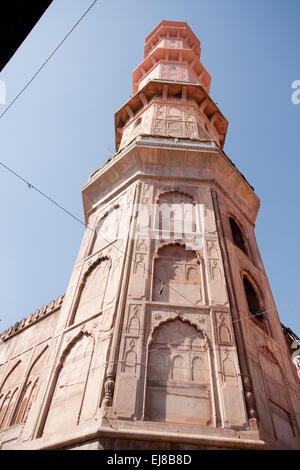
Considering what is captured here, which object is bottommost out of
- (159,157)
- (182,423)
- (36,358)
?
(182,423)

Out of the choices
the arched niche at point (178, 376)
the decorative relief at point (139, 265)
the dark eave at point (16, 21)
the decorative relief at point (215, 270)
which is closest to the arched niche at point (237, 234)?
the decorative relief at point (215, 270)

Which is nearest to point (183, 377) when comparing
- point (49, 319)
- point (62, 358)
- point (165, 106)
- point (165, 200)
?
point (62, 358)

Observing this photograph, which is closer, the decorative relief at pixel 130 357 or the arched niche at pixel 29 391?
the decorative relief at pixel 130 357

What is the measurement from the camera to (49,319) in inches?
486

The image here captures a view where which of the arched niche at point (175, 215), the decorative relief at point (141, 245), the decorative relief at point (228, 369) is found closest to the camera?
the decorative relief at point (228, 369)

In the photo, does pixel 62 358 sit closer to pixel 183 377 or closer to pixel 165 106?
pixel 183 377

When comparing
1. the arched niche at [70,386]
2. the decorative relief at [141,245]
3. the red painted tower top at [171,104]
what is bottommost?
the arched niche at [70,386]

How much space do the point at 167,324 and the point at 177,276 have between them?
1406 mm

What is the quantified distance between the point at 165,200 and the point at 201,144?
2.57m

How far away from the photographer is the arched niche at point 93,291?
7.46m

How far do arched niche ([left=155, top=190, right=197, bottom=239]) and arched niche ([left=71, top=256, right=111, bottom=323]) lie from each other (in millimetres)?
1759

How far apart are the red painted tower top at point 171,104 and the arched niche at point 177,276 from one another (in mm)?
4830

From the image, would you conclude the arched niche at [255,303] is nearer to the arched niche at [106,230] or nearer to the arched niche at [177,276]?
the arched niche at [177,276]

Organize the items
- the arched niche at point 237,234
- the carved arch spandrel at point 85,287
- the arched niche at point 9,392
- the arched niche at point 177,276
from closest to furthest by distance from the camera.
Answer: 1. the arched niche at point 177,276
2. the carved arch spandrel at point 85,287
3. the arched niche at point 9,392
4. the arched niche at point 237,234
